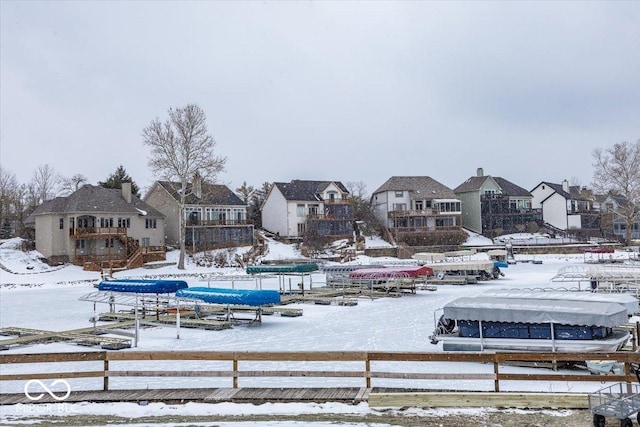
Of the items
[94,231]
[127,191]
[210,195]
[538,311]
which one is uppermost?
[127,191]

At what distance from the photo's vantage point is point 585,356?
39.4 feet

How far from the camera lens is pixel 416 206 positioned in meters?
92.6

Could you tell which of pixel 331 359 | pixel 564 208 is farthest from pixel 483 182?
pixel 331 359

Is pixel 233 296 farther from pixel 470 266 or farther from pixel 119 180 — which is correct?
pixel 119 180

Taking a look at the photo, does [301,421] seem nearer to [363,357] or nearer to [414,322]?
[363,357]

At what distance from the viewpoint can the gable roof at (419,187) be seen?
305ft

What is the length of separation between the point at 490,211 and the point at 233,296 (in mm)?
78882

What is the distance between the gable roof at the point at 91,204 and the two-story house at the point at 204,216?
479 centimetres

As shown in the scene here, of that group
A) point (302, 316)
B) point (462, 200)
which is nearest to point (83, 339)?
point (302, 316)

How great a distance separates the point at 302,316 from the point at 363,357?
717 inches

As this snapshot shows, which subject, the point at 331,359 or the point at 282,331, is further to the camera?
the point at 282,331

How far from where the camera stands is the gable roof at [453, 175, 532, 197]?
333 feet

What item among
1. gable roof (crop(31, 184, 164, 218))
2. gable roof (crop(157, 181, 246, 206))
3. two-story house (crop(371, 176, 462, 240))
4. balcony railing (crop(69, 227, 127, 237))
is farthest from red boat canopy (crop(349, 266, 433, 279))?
two-story house (crop(371, 176, 462, 240))

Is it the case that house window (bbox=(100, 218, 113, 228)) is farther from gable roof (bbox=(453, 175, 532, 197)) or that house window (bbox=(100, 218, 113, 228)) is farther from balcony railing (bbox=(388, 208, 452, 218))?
gable roof (bbox=(453, 175, 532, 197))
